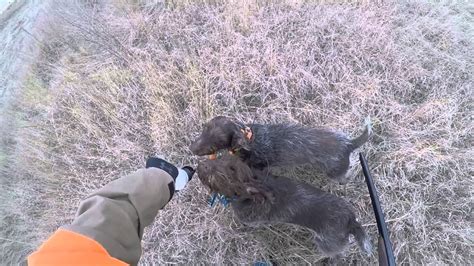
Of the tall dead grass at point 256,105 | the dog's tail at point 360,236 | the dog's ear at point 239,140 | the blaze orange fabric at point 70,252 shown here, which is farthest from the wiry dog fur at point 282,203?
the blaze orange fabric at point 70,252

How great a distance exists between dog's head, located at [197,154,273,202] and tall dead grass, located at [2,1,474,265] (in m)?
0.59

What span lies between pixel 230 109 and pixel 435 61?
189 centimetres

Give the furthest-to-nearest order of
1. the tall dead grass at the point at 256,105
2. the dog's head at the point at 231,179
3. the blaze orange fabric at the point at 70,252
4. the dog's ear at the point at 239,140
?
the tall dead grass at the point at 256,105
the dog's ear at the point at 239,140
the dog's head at the point at 231,179
the blaze orange fabric at the point at 70,252

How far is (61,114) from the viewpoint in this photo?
3643 mm

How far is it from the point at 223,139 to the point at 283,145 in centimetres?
45

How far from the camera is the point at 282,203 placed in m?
2.58

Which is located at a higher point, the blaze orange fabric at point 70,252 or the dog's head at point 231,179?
the blaze orange fabric at point 70,252

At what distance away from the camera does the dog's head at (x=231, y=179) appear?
2420mm

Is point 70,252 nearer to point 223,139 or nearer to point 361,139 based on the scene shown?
point 223,139

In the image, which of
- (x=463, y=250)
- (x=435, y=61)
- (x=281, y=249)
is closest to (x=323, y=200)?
(x=281, y=249)

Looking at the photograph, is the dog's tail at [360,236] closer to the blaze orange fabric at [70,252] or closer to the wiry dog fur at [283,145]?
the wiry dog fur at [283,145]

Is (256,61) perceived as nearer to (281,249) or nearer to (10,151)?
(281,249)

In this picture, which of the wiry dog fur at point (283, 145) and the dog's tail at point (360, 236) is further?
the wiry dog fur at point (283, 145)

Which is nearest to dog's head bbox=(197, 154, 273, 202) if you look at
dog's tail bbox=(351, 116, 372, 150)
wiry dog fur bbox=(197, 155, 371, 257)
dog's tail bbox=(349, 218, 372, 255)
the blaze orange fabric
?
wiry dog fur bbox=(197, 155, 371, 257)
